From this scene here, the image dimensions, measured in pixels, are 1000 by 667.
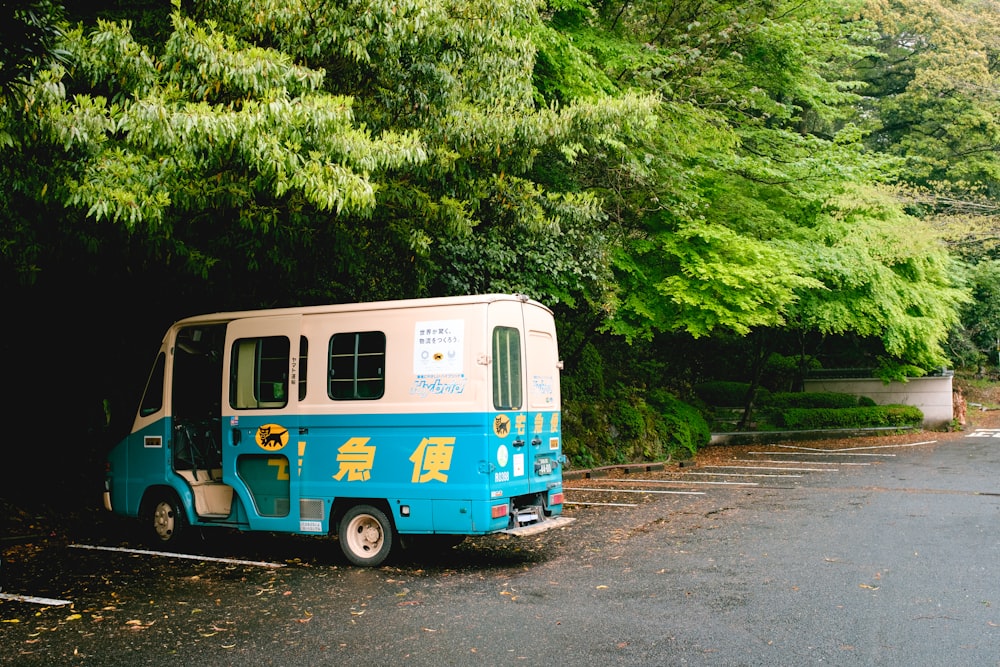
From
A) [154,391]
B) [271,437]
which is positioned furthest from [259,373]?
[154,391]

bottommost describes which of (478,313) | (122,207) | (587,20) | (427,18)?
(478,313)

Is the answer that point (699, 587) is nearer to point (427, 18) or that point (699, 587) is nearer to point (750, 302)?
point (427, 18)

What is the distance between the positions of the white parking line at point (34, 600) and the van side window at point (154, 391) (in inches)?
110

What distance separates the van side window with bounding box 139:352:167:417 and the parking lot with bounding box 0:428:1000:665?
5.34 feet

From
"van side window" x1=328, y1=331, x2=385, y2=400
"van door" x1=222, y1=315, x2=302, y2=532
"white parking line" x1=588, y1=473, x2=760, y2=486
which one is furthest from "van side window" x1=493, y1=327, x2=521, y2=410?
"white parking line" x1=588, y1=473, x2=760, y2=486

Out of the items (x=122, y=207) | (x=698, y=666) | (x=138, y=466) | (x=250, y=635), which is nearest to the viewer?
(x=698, y=666)

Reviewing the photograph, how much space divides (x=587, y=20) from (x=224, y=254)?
839 cm

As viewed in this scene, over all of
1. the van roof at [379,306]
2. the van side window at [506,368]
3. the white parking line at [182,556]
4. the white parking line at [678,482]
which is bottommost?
the white parking line at [182,556]

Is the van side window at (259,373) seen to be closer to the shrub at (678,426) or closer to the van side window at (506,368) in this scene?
the van side window at (506,368)

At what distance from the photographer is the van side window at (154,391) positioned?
406 inches

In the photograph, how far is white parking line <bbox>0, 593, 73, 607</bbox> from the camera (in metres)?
7.60

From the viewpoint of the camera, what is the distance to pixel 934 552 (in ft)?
29.5

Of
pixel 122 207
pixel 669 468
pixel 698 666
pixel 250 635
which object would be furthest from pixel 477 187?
Answer: pixel 669 468

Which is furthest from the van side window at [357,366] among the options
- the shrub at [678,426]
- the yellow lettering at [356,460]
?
the shrub at [678,426]
